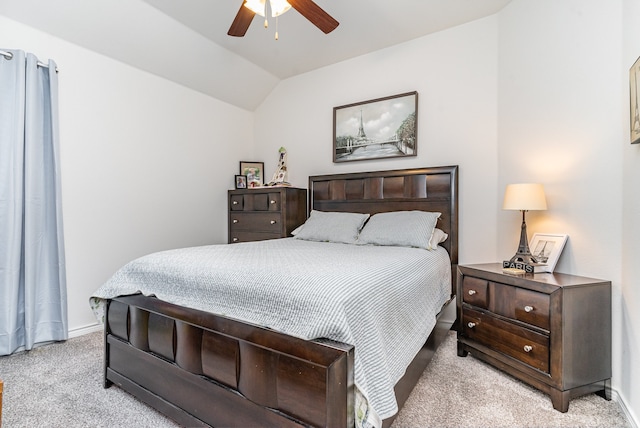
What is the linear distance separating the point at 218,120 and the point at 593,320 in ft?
13.0

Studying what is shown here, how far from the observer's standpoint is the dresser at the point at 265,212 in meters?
3.58

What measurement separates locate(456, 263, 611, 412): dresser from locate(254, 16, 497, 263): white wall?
2.86ft

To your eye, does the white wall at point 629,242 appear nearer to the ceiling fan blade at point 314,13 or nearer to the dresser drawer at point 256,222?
the ceiling fan blade at point 314,13

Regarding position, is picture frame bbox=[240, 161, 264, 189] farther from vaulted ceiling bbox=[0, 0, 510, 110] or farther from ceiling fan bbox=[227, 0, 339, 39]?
ceiling fan bbox=[227, 0, 339, 39]

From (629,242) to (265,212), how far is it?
119 inches

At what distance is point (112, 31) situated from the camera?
9.09 ft

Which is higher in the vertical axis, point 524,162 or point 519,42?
point 519,42

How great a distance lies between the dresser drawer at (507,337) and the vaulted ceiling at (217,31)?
2.56m

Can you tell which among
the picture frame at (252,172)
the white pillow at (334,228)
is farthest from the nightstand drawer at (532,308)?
the picture frame at (252,172)

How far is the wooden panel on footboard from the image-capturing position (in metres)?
1.10

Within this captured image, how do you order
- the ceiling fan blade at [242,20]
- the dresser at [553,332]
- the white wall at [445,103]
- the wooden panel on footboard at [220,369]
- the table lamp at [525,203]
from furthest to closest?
the white wall at [445,103], the table lamp at [525,203], the ceiling fan blade at [242,20], the dresser at [553,332], the wooden panel on footboard at [220,369]

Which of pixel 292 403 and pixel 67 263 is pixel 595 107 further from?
pixel 67 263

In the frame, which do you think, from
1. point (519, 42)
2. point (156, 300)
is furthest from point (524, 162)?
point (156, 300)

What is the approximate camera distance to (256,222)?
12.4ft
